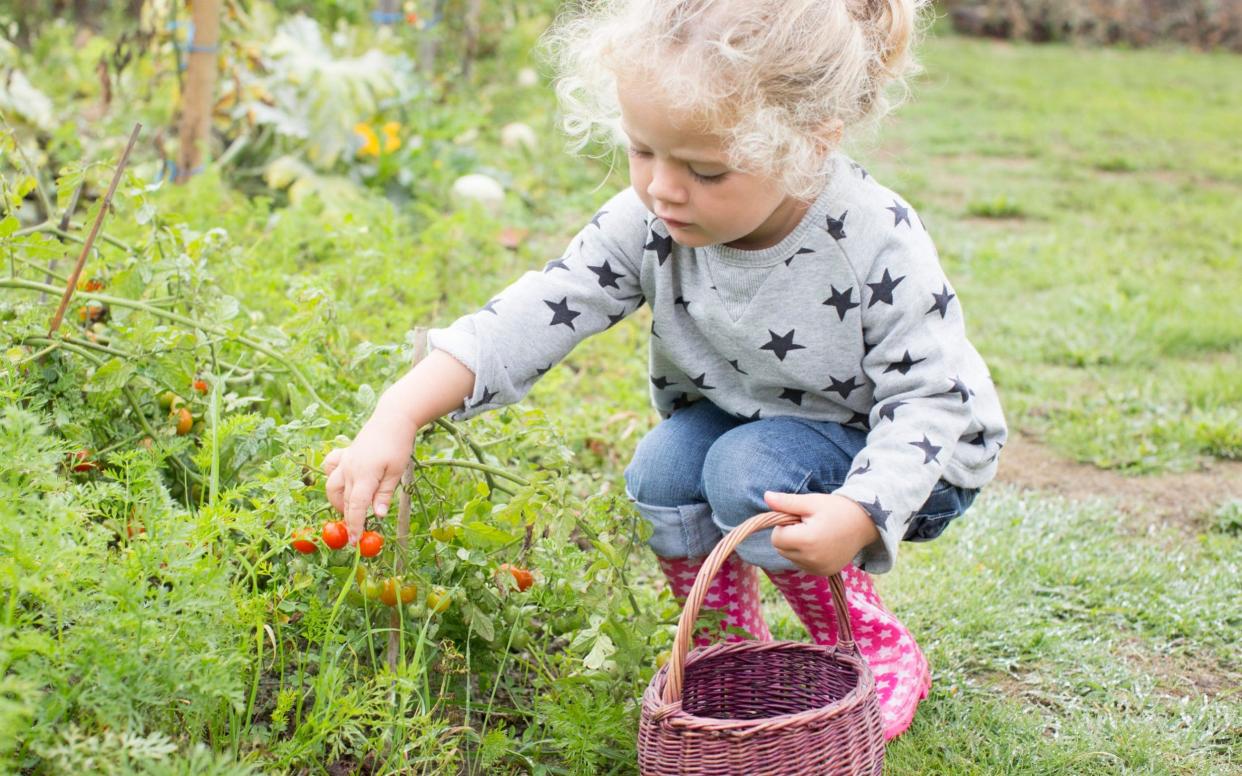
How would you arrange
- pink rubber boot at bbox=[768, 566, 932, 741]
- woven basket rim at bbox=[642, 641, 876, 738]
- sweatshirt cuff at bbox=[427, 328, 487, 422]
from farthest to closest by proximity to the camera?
pink rubber boot at bbox=[768, 566, 932, 741] → sweatshirt cuff at bbox=[427, 328, 487, 422] → woven basket rim at bbox=[642, 641, 876, 738]

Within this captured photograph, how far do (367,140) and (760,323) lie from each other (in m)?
2.96

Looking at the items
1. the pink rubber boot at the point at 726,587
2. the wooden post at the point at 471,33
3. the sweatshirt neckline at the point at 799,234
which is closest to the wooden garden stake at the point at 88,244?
the sweatshirt neckline at the point at 799,234

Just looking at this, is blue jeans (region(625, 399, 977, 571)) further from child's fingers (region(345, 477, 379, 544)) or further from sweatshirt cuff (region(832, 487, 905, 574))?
child's fingers (region(345, 477, 379, 544))

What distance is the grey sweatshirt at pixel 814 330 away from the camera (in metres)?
1.72

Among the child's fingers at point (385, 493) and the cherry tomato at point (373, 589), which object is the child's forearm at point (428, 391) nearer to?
the child's fingers at point (385, 493)

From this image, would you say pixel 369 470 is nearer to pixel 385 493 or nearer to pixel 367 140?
pixel 385 493

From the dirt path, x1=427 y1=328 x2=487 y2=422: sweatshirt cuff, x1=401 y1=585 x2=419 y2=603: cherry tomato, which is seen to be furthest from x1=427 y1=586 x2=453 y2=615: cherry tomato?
the dirt path

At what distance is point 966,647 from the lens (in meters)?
2.17

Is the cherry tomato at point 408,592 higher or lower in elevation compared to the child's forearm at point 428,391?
lower

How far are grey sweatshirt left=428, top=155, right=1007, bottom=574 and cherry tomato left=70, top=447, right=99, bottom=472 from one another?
52 centimetres

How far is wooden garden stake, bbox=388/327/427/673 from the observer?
160 cm

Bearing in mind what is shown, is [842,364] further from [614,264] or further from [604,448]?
[604,448]

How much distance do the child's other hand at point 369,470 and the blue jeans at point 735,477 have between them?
0.51 metres

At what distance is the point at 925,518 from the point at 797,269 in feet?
1.45
